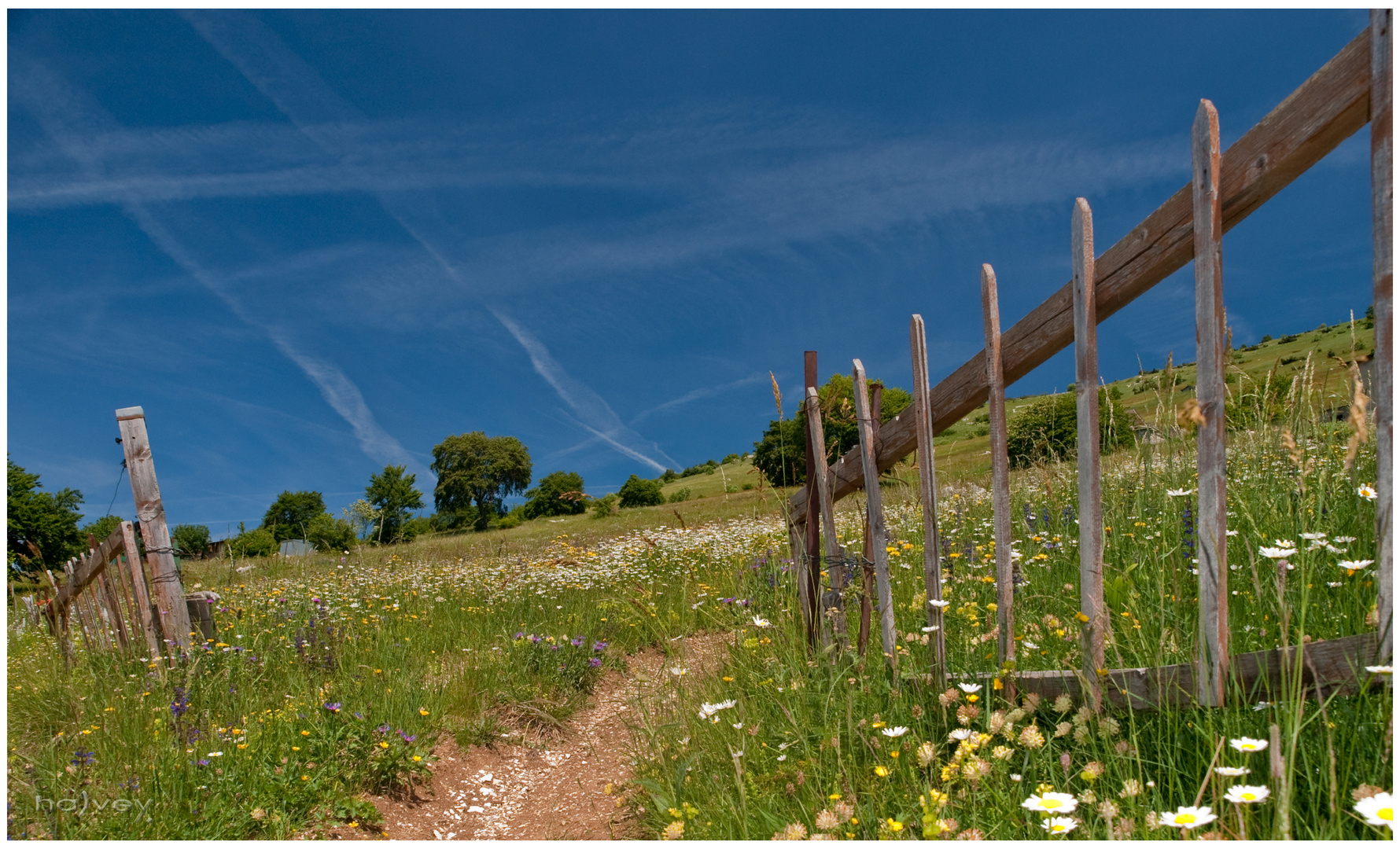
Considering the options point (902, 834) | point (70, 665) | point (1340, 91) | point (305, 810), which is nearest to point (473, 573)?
point (70, 665)

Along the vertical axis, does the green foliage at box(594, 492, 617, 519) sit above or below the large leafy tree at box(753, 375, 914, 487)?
below

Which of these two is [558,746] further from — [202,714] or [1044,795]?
[1044,795]

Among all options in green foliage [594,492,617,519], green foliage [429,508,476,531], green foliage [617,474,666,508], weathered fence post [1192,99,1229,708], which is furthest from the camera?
green foliage [617,474,666,508]

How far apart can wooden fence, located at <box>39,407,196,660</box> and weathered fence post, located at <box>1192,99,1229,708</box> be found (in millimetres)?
6149

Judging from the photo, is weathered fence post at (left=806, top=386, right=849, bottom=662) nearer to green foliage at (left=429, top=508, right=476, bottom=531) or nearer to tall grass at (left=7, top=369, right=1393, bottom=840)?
tall grass at (left=7, top=369, right=1393, bottom=840)

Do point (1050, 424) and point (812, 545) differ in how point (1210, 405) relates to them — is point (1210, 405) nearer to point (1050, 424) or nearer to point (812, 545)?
point (812, 545)

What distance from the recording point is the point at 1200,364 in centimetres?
201

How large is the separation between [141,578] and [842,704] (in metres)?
5.44

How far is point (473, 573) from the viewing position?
8477mm

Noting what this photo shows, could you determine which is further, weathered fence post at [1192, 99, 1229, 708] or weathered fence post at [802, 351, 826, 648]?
weathered fence post at [802, 351, 826, 648]

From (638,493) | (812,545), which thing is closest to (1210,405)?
(812,545)

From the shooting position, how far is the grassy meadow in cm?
190

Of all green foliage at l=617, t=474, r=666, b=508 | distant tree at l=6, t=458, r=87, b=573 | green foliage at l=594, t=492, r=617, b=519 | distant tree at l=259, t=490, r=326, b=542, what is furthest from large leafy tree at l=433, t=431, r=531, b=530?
green foliage at l=594, t=492, r=617, b=519

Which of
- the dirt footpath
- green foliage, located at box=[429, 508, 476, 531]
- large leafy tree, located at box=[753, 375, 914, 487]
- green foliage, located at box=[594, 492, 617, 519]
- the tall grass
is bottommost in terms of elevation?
green foliage, located at box=[429, 508, 476, 531]
